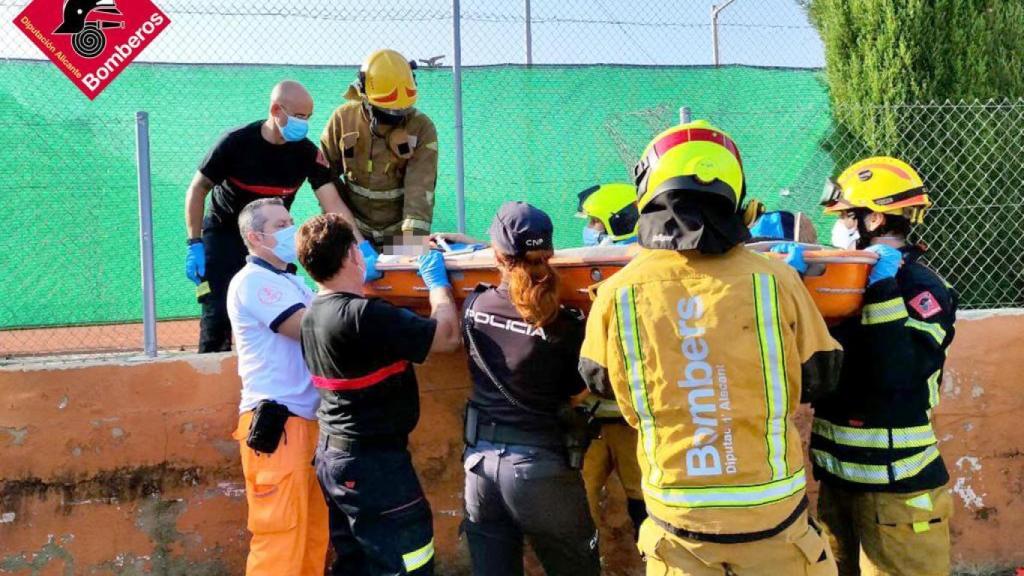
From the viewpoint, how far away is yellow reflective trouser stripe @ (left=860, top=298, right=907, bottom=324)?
2619 millimetres

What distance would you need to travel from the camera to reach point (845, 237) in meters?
3.31

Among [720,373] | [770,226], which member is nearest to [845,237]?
[770,226]

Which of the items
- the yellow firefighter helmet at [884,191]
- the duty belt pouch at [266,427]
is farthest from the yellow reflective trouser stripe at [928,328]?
the duty belt pouch at [266,427]

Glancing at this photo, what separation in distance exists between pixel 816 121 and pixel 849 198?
433 centimetres

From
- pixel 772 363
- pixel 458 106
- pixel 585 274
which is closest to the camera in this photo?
pixel 772 363

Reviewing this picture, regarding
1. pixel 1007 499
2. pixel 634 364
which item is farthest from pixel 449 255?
pixel 1007 499

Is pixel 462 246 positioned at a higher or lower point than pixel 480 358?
higher

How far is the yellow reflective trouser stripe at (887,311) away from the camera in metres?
2.62

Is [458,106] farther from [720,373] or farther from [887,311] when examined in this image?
[720,373]

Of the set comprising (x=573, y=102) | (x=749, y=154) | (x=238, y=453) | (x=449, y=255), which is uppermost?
(x=573, y=102)

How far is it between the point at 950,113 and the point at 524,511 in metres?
5.30

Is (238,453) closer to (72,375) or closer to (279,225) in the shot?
(72,375)

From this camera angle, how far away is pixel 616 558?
12.6 feet

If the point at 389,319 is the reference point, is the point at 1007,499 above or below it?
below
